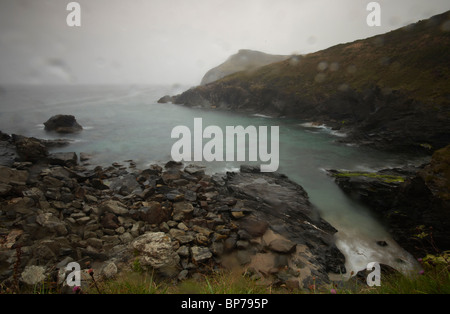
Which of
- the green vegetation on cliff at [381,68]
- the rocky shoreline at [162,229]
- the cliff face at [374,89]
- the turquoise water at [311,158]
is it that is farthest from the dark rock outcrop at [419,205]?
the green vegetation on cliff at [381,68]

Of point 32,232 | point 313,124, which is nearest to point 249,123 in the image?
point 313,124

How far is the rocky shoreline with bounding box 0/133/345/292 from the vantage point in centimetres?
767

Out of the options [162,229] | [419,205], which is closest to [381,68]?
[419,205]

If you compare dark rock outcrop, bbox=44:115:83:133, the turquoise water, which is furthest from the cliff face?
dark rock outcrop, bbox=44:115:83:133

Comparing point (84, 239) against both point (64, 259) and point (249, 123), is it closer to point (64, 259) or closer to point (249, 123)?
point (64, 259)

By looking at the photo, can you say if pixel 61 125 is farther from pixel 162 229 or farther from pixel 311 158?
pixel 311 158

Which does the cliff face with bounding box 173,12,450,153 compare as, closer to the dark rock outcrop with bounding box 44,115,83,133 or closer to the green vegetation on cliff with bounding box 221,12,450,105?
the green vegetation on cliff with bounding box 221,12,450,105

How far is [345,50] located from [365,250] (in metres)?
61.9

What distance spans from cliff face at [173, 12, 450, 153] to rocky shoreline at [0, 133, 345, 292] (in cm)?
2425

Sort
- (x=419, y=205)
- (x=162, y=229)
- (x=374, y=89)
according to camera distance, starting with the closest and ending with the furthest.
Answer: (x=162, y=229) → (x=419, y=205) → (x=374, y=89)

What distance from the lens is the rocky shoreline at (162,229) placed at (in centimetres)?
767

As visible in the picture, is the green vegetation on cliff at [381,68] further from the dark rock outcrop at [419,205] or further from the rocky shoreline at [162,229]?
the rocky shoreline at [162,229]

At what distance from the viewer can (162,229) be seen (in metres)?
10.2

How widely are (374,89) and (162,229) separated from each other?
4416 cm
